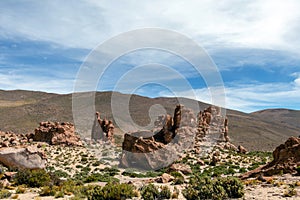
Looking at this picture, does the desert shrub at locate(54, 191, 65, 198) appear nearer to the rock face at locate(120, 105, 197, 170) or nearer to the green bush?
the green bush

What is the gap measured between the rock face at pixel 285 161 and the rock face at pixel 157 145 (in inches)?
567

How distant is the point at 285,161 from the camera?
20.9 meters

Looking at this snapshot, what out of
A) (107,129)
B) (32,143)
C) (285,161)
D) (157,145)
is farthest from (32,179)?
(107,129)

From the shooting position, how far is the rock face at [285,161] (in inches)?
787

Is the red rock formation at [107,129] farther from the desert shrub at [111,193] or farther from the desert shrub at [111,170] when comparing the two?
the desert shrub at [111,193]

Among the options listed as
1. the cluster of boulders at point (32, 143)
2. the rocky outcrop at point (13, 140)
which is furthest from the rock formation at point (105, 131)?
the rocky outcrop at point (13, 140)

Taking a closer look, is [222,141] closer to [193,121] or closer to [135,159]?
[193,121]

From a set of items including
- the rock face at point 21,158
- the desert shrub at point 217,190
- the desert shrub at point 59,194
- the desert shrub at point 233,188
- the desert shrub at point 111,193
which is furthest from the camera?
the rock face at point 21,158

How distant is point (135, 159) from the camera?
35188mm

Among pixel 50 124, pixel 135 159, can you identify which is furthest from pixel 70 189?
pixel 50 124

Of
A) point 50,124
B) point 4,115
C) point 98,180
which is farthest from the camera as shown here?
point 4,115

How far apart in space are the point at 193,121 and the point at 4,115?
100401 mm

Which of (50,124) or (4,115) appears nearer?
(50,124)

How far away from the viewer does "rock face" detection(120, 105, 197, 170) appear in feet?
113
